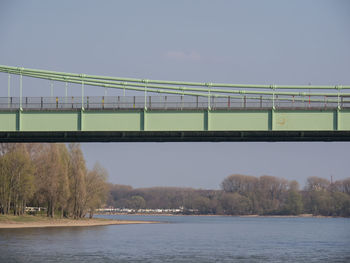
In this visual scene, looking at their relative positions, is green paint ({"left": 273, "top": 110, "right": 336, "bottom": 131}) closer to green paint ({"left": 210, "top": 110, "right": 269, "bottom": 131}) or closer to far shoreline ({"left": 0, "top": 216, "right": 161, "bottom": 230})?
green paint ({"left": 210, "top": 110, "right": 269, "bottom": 131})

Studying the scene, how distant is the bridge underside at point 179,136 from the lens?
171 feet

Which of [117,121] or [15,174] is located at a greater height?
[117,121]

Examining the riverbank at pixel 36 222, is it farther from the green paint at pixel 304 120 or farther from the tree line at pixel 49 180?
the green paint at pixel 304 120

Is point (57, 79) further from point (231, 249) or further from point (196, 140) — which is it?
point (231, 249)

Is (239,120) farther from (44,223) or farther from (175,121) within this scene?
(44,223)

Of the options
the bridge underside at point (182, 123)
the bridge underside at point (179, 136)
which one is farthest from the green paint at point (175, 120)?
the bridge underside at point (179, 136)

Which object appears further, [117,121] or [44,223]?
[44,223]

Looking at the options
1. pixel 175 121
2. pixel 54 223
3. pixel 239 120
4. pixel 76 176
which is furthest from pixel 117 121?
pixel 76 176

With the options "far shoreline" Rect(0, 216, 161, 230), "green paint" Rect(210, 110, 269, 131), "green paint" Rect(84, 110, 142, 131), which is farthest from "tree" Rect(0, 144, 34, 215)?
"green paint" Rect(210, 110, 269, 131)

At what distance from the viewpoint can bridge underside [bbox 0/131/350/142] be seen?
52188 millimetres

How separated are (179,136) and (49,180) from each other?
7293 cm

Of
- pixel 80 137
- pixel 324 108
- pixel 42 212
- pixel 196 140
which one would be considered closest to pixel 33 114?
pixel 80 137

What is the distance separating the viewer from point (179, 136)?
5316 cm

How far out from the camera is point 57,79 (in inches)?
2324
